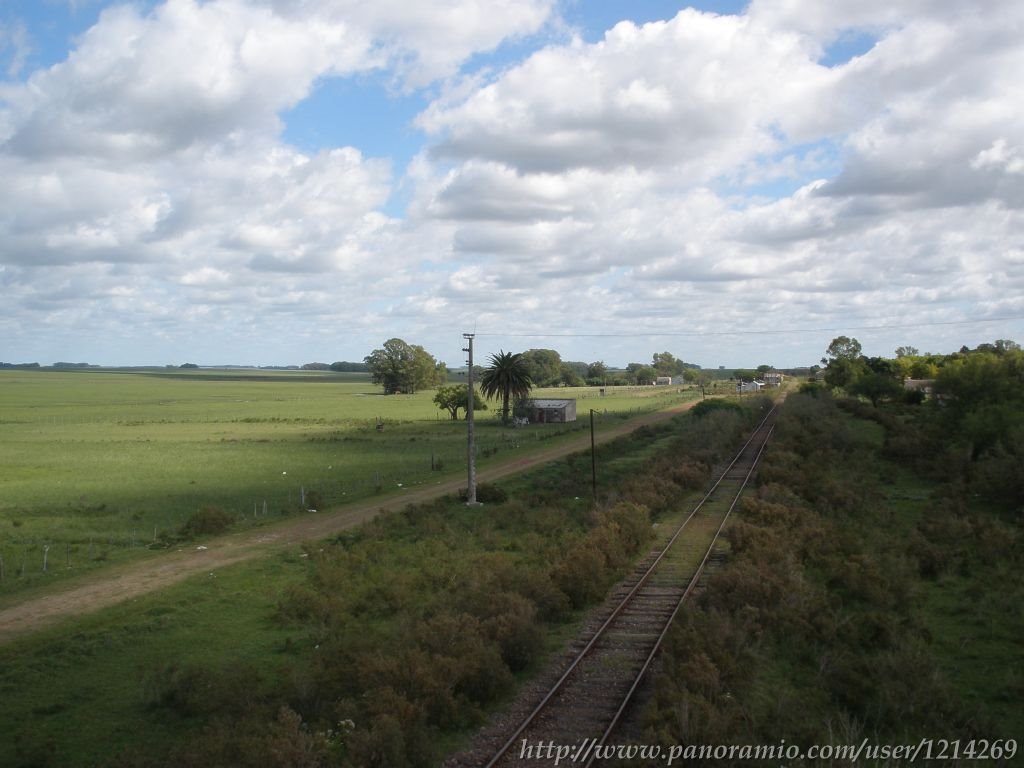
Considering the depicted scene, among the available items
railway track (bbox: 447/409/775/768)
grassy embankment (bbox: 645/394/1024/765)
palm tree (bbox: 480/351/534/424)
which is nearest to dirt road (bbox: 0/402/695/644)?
railway track (bbox: 447/409/775/768)

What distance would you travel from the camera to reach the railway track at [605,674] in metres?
11.5

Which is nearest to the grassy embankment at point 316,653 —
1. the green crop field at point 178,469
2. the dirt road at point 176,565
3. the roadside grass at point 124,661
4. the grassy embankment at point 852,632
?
the roadside grass at point 124,661

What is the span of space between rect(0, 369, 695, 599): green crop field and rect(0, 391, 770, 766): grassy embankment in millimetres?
6246

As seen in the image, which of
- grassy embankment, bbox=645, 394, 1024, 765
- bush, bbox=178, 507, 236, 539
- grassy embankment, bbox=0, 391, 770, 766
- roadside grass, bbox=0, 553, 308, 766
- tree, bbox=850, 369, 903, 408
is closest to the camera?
grassy embankment, bbox=0, 391, 770, 766

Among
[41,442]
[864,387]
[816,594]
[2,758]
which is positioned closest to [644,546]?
[816,594]

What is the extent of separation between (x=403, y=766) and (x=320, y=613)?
926cm

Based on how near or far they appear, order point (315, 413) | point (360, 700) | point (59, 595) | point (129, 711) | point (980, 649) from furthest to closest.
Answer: point (315, 413), point (59, 595), point (980, 649), point (129, 711), point (360, 700)

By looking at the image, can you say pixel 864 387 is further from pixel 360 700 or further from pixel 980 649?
pixel 360 700

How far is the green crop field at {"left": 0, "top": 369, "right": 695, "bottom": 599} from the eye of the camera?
2870 cm

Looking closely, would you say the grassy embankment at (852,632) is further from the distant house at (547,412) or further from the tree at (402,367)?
the tree at (402,367)

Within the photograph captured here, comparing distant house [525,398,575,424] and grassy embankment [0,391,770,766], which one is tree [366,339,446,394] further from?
grassy embankment [0,391,770,766]

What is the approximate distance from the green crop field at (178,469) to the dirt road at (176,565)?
1325mm

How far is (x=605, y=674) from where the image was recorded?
14547 millimetres

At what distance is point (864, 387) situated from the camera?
332ft
